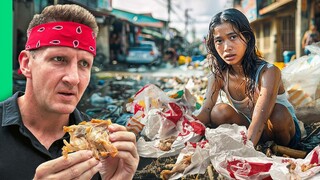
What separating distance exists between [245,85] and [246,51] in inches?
8.0

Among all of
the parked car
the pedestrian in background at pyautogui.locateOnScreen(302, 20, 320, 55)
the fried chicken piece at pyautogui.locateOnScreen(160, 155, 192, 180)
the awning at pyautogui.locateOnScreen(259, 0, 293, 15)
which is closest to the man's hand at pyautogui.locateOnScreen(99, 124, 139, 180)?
the fried chicken piece at pyautogui.locateOnScreen(160, 155, 192, 180)

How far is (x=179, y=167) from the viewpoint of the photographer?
2.12 metres

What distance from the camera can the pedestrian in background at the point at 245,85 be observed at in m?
1.96

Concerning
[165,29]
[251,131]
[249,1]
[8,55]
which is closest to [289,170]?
[251,131]

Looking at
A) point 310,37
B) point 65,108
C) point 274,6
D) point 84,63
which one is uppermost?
point 274,6

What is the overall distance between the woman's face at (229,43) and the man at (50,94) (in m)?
0.96

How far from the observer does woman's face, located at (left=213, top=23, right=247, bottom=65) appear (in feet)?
6.39

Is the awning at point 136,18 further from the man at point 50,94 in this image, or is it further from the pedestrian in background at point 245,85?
the man at point 50,94

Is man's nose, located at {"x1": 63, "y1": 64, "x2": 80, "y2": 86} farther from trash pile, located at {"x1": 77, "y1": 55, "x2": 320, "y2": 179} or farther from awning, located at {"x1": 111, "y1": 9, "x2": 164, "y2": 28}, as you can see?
awning, located at {"x1": 111, "y1": 9, "x2": 164, "y2": 28}

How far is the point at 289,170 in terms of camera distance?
1.81 metres

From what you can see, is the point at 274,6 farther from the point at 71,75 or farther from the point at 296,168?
the point at 71,75

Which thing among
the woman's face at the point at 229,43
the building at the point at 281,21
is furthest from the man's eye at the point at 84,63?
the building at the point at 281,21

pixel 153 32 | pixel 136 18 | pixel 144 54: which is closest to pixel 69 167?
pixel 144 54

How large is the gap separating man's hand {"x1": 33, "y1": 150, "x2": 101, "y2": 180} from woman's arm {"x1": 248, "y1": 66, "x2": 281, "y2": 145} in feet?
4.38
